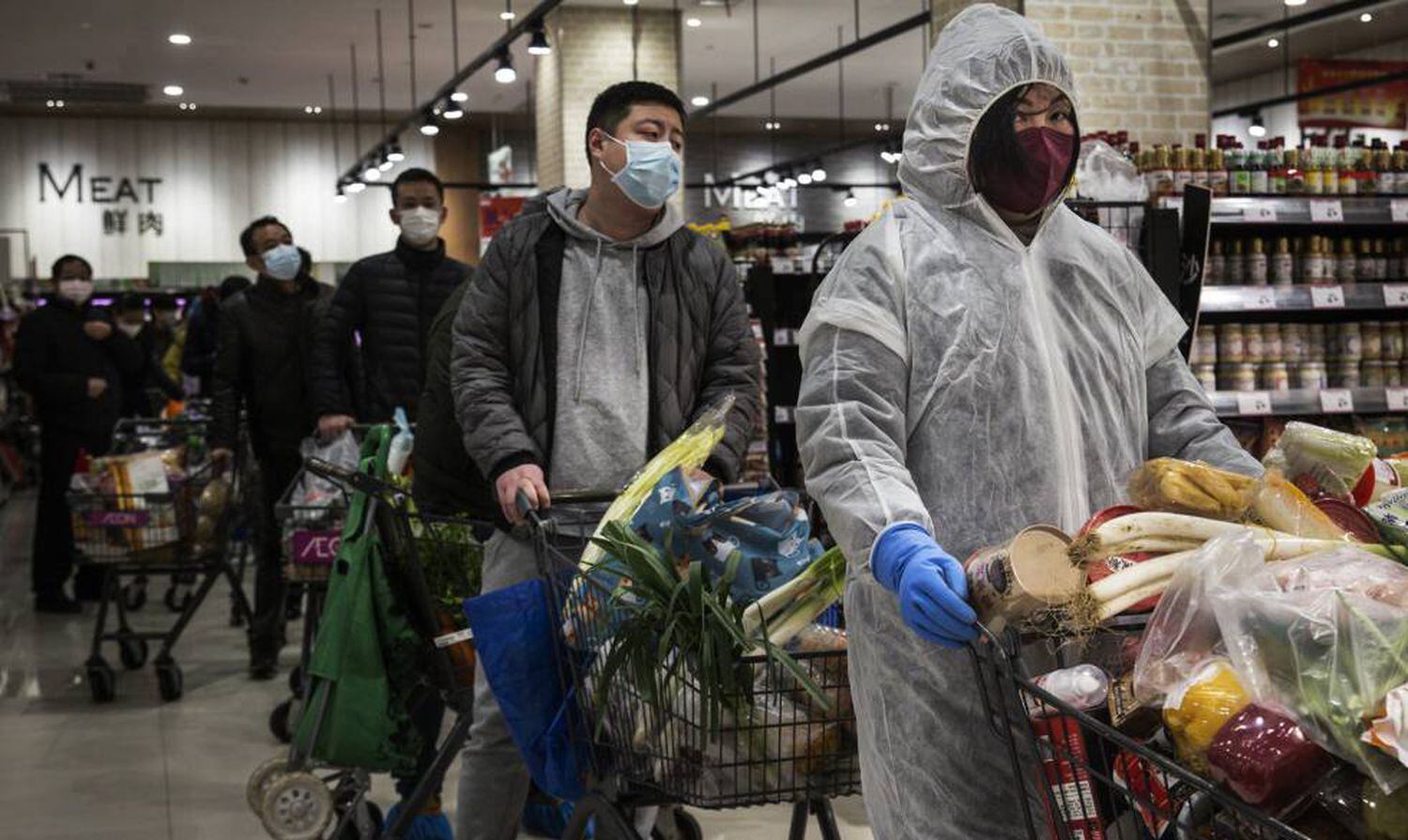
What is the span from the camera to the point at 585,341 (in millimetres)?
3262

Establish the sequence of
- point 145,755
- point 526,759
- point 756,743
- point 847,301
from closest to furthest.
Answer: point 847,301 → point 756,743 → point 526,759 → point 145,755

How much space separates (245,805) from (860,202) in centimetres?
2109

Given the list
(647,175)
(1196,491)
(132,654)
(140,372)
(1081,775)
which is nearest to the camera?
(1081,775)

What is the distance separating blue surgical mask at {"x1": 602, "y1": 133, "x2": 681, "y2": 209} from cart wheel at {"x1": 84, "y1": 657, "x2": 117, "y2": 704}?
12.5 ft

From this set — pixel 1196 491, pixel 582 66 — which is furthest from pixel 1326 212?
→ pixel 582 66

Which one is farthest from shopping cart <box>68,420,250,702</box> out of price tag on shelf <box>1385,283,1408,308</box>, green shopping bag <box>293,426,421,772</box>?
price tag on shelf <box>1385,283,1408,308</box>

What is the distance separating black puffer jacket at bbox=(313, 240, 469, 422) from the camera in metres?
5.71

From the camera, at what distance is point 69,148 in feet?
71.7

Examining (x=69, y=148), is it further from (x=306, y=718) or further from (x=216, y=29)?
(x=306, y=718)

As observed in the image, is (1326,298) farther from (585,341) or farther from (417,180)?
(585,341)

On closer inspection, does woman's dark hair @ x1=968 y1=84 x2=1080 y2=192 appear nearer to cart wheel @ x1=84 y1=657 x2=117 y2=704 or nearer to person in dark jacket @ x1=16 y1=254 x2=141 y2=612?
cart wheel @ x1=84 y1=657 x2=117 y2=704

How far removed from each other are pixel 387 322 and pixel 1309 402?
3318mm

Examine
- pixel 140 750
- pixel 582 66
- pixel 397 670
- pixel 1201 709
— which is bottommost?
pixel 140 750

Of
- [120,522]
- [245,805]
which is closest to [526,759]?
[245,805]
